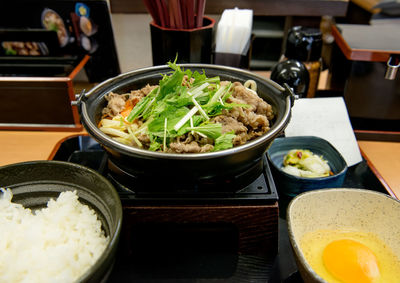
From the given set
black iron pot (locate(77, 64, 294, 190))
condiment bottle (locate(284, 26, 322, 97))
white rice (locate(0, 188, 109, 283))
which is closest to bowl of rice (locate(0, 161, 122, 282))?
white rice (locate(0, 188, 109, 283))

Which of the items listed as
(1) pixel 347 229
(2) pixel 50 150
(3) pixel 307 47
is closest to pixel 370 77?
(3) pixel 307 47

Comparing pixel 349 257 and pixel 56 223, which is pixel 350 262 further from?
pixel 56 223

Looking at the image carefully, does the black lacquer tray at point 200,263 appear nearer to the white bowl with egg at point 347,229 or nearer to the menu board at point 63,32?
the white bowl with egg at point 347,229

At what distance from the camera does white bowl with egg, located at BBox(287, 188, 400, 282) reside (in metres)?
1.26

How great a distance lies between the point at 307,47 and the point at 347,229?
1419 mm

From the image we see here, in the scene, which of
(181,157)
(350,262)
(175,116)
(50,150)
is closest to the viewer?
(181,157)

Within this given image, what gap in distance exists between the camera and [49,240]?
1157 millimetres

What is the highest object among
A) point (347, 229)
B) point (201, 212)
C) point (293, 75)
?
point (293, 75)

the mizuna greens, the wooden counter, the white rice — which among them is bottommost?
the wooden counter

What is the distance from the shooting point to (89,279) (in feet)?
3.05

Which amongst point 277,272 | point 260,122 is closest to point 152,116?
point 260,122

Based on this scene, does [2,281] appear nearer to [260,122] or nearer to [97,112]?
[97,112]

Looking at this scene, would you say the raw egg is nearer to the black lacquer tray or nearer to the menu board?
the black lacquer tray

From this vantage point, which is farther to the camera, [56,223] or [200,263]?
[200,263]
